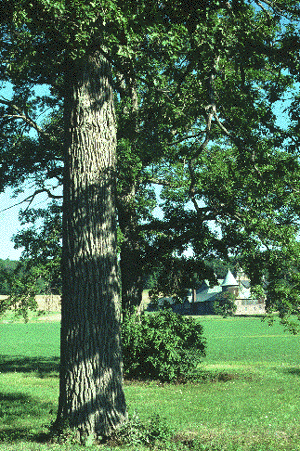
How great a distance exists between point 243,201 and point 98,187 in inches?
331

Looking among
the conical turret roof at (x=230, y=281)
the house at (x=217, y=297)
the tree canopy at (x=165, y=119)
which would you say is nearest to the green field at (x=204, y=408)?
the tree canopy at (x=165, y=119)

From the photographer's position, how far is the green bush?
606 inches

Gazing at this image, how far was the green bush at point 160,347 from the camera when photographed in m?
15.4

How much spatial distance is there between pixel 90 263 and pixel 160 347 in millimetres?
9293

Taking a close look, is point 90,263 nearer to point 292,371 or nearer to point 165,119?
point 165,119

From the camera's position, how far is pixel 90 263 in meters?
6.92

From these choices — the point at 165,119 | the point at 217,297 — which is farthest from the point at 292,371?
the point at 217,297

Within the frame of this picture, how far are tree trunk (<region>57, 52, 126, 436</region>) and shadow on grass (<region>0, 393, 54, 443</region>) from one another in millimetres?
893

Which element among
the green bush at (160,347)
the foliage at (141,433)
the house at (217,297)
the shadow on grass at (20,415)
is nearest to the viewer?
the foliage at (141,433)

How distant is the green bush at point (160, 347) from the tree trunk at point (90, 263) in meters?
8.56

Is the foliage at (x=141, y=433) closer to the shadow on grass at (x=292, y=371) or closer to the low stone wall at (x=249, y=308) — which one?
the shadow on grass at (x=292, y=371)

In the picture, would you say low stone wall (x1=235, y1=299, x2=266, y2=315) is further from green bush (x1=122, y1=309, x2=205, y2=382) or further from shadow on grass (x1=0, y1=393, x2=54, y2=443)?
shadow on grass (x1=0, y1=393, x2=54, y2=443)

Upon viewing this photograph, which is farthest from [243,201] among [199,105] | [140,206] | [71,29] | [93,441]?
[93,441]

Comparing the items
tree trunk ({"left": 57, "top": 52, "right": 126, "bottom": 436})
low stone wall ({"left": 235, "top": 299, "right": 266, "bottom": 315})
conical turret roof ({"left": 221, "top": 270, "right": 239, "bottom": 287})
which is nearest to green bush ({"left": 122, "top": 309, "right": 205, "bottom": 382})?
tree trunk ({"left": 57, "top": 52, "right": 126, "bottom": 436})
